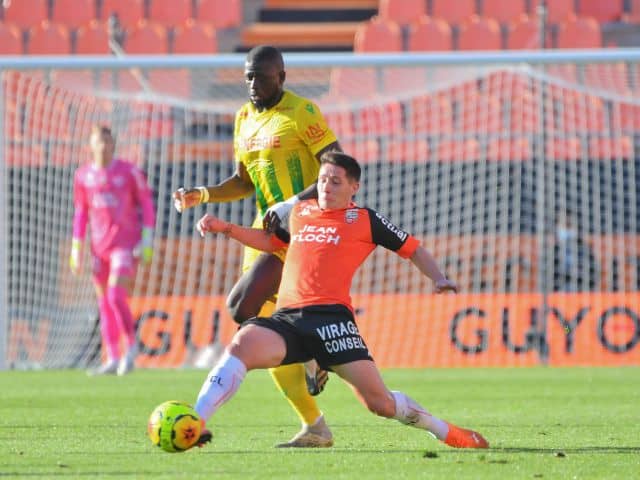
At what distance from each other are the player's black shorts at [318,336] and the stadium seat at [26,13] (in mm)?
17127

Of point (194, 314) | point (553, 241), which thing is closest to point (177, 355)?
point (194, 314)

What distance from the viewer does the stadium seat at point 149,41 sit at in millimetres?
20656

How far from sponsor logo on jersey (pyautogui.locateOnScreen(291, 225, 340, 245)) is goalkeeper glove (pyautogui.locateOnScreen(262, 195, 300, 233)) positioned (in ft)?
0.55

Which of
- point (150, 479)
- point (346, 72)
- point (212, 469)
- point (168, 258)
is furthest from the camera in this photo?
point (346, 72)

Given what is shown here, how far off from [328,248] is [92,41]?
50.8 ft

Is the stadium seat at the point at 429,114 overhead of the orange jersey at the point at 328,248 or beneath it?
overhead

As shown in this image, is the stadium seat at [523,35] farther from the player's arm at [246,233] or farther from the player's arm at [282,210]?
the player's arm at [246,233]

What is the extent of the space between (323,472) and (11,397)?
484cm

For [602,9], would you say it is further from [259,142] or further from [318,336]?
[318,336]

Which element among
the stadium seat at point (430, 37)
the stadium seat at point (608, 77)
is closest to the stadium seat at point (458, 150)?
the stadium seat at point (608, 77)

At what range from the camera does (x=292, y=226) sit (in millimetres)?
6090

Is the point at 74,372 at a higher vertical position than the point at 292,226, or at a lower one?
lower

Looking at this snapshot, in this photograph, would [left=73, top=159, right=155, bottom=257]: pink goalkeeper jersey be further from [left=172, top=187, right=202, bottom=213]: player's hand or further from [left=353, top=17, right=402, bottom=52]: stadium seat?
[left=353, top=17, right=402, bottom=52]: stadium seat

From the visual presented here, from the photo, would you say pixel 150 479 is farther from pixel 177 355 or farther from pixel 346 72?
pixel 346 72
